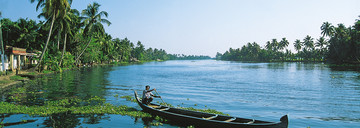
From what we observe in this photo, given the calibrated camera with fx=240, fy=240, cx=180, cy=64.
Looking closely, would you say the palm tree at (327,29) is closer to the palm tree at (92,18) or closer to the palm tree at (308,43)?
the palm tree at (308,43)

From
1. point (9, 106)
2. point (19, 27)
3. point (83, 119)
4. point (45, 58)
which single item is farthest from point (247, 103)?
point (19, 27)

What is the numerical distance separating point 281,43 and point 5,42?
163m

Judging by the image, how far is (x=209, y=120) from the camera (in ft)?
41.8

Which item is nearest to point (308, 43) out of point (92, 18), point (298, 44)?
point (298, 44)

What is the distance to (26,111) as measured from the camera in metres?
16.5

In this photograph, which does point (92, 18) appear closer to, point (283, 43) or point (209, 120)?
point (209, 120)

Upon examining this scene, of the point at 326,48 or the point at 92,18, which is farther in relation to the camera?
the point at 326,48

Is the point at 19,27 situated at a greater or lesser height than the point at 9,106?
greater

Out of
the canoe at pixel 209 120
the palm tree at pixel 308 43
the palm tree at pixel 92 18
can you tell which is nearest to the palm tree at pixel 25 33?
the palm tree at pixel 92 18

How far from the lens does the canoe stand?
1170 cm

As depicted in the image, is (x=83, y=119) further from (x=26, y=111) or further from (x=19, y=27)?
(x=19, y=27)

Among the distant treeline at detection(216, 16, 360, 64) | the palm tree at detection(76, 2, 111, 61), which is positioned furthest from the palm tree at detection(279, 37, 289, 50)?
the palm tree at detection(76, 2, 111, 61)

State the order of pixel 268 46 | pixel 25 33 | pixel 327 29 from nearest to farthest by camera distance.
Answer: pixel 25 33, pixel 327 29, pixel 268 46

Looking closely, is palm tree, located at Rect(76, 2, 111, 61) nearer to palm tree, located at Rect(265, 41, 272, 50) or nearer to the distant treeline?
the distant treeline
